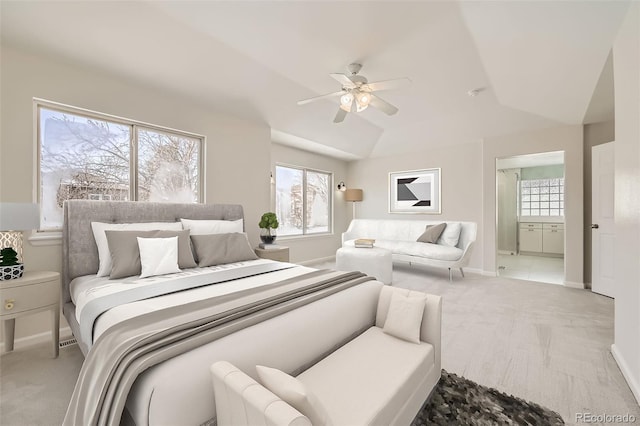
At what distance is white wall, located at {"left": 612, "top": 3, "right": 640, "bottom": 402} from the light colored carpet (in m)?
0.22

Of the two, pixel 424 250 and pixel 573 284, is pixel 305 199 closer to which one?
pixel 424 250

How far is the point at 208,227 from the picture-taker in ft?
9.95

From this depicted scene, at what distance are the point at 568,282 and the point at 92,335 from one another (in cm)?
582

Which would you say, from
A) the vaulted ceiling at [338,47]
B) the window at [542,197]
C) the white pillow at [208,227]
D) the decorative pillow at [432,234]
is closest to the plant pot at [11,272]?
the white pillow at [208,227]

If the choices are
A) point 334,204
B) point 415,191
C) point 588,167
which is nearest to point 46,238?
point 334,204

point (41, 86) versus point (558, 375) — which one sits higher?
point (41, 86)

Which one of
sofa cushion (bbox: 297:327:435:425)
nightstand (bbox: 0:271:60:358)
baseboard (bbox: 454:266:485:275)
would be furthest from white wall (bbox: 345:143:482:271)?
nightstand (bbox: 0:271:60:358)

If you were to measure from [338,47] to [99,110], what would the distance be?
2.54 m

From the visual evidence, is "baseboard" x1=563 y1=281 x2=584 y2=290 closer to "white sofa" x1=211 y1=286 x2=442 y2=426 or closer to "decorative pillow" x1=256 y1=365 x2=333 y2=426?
"white sofa" x1=211 y1=286 x2=442 y2=426

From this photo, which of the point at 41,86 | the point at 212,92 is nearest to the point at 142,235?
the point at 41,86

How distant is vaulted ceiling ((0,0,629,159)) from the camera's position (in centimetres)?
227

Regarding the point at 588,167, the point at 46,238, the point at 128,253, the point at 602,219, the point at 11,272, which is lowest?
the point at 11,272

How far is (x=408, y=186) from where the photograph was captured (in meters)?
6.17

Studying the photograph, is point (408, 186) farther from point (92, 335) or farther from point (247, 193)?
point (92, 335)
